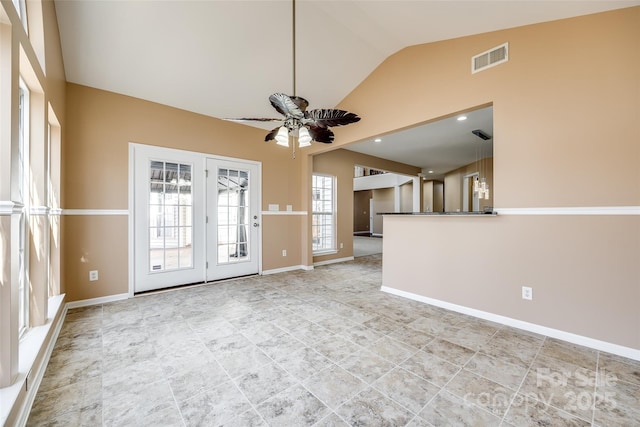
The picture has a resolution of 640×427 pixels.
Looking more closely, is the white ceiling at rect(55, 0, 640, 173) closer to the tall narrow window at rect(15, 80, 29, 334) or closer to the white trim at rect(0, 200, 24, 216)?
the tall narrow window at rect(15, 80, 29, 334)

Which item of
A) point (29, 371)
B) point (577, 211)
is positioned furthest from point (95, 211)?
point (577, 211)

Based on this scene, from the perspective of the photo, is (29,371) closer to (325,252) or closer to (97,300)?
(97,300)

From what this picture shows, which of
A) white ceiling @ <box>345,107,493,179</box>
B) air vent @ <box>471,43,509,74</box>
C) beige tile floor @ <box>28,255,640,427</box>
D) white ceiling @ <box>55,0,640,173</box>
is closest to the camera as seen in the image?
beige tile floor @ <box>28,255,640,427</box>

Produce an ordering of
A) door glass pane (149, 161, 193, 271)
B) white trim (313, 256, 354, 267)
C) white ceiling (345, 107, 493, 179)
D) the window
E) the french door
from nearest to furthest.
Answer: door glass pane (149, 161, 193, 271), the french door, white ceiling (345, 107, 493, 179), white trim (313, 256, 354, 267), the window

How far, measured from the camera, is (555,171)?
2414 mm

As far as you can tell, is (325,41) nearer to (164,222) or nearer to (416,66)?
(416,66)

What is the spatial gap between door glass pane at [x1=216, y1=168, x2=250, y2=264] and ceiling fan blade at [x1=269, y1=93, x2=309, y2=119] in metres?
2.46

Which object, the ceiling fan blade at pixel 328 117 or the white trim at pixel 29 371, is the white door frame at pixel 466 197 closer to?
the ceiling fan blade at pixel 328 117

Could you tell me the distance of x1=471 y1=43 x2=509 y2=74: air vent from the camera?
267 centimetres

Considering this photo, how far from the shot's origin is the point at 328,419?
146 centimetres

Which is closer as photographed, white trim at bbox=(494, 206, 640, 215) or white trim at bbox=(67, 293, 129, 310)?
white trim at bbox=(494, 206, 640, 215)

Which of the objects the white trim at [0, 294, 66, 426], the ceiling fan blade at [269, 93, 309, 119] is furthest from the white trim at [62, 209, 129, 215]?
the ceiling fan blade at [269, 93, 309, 119]

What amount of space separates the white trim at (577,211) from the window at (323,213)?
12.8ft

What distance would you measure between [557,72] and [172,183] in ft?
15.3
